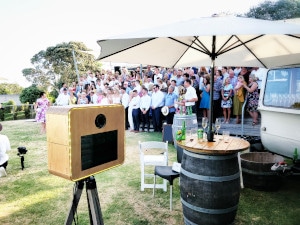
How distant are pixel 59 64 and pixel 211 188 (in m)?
34.3

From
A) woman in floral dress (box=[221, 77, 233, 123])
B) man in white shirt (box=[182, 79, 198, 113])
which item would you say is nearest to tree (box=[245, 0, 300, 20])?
woman in floral dress (box=[221, 77, 233, 123])

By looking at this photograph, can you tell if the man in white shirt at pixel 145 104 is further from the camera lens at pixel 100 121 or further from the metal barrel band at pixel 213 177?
the camera lens at pixel 100 121

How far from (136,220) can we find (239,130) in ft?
15.4

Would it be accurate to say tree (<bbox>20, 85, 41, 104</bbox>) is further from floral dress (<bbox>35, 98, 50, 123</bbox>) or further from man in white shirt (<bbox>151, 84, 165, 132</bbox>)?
man in white shirt (<bbox>151, 84, 165, 132</bbox>)

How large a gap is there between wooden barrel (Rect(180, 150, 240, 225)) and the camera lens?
193cm

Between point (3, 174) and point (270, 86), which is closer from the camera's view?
point (270, 86)

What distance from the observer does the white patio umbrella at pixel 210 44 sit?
99.3 inches

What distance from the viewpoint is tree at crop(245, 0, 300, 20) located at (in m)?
29.7

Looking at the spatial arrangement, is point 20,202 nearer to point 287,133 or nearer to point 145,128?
point 287,133

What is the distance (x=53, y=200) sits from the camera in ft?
15.1

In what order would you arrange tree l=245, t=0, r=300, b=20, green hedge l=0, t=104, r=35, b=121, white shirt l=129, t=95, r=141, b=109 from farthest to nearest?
Answer: tree l=245, t=0, r=300, b=20, green hedge l=0, t=104, r=35, b=121, white shirt l=129, t=95, r=141, b=109

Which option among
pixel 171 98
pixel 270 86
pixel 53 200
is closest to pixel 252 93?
pixel 270 86

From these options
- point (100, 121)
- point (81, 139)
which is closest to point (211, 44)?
point (100, 121)

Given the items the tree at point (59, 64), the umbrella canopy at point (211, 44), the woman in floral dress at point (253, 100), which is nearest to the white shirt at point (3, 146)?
the umbrella canopy at point (211, 44)
